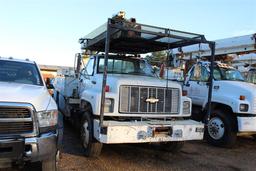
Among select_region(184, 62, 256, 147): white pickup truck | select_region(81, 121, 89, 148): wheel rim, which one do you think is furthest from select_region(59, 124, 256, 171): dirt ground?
select_region(184, 62, 256, 147): white pickup truck

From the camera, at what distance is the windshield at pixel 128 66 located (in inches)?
290

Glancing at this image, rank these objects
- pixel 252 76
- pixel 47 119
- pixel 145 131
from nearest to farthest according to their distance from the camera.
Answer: pixel 47 119, pixel 145 131, pixel 252 76

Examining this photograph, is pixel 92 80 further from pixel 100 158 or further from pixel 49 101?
pixel 49 101

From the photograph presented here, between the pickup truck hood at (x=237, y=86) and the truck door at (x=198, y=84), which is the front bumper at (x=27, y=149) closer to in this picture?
the pickup truck hood at (x=237, y=86)

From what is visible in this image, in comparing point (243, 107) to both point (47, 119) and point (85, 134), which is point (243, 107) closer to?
point (85, 134)

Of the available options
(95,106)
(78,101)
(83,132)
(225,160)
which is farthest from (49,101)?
(225,160)

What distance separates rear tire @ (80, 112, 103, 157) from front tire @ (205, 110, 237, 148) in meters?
3.50

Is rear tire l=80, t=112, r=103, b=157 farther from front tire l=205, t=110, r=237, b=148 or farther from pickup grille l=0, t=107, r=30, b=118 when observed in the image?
front tire l=205, t=110, r=237, b=148

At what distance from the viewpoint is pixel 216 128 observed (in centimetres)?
800

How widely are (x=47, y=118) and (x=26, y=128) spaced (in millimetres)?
351

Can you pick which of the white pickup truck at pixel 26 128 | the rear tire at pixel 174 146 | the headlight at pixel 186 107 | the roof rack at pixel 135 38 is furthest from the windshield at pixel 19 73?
the rear tire at pixel 174 146

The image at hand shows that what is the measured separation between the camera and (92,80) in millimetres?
7004

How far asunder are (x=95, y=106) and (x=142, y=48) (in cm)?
308

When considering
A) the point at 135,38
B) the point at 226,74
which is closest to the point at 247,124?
the point at 226,74
